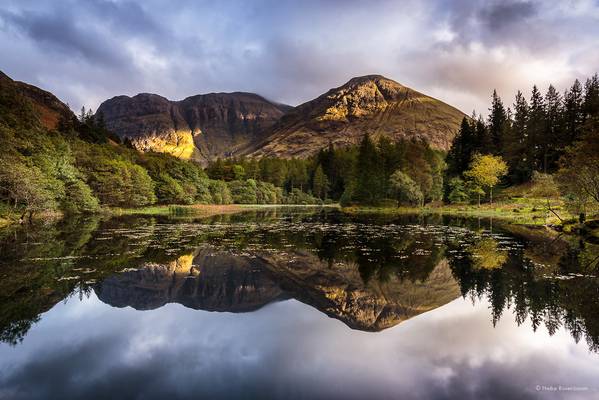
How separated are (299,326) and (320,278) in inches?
206

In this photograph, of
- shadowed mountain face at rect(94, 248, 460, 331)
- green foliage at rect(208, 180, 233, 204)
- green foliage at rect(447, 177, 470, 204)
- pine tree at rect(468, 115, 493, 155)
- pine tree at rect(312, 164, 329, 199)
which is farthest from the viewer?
pine tree at rect(312, 164, 329, 199)

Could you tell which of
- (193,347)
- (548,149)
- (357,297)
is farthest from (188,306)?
(548,149)

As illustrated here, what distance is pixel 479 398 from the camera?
5977mm

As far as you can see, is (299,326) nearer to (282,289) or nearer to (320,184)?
(282,289)

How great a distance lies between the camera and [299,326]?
9.35m

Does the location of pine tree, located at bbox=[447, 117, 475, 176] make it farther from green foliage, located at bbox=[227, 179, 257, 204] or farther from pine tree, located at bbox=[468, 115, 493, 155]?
green foliage, located at bbox=[227, 179, 257, 204]

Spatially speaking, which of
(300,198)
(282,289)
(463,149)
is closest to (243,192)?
(300,198)

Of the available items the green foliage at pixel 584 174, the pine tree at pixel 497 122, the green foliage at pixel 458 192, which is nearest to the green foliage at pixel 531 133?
the pine tree at pixel 497 122

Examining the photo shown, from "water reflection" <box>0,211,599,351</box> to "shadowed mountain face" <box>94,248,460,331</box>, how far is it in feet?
0.12

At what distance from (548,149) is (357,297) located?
7847 centimetres

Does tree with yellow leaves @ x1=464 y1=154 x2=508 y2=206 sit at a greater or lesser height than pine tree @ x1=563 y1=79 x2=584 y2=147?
lesser

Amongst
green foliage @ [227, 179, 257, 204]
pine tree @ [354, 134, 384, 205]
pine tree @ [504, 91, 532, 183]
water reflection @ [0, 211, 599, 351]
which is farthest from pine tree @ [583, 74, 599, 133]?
green foliage @ [227, 179, 257, 204]

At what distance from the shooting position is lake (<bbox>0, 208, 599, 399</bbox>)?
6.44m

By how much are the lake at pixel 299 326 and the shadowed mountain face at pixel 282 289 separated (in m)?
0.08
